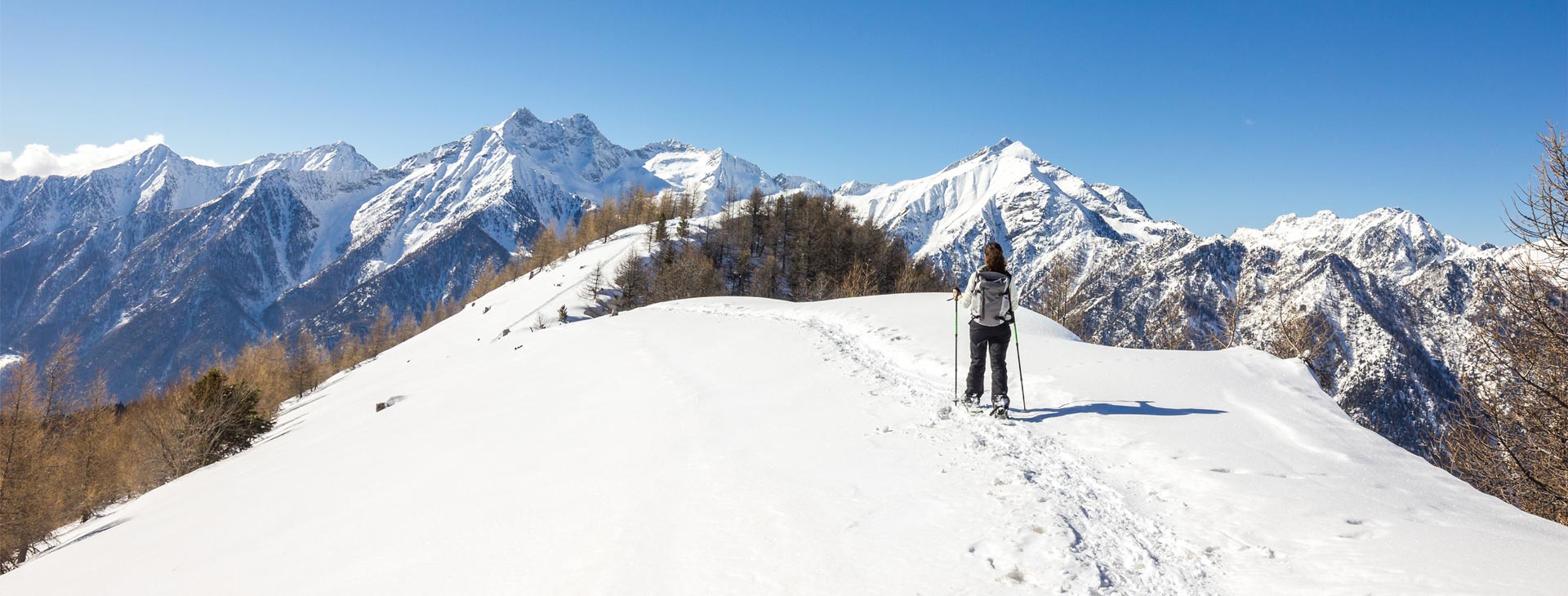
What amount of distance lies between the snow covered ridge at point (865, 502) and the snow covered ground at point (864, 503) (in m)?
0.04

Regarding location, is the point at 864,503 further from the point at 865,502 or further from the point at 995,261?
the point at 995,261

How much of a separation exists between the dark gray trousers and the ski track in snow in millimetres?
537

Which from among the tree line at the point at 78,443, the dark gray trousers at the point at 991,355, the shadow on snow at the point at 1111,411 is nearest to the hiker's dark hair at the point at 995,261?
the dark gray trousers at the point at 991,355

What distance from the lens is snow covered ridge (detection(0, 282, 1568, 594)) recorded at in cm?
488

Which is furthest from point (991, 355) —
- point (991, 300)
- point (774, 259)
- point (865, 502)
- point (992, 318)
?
point (774, 259)

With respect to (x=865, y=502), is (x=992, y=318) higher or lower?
higher

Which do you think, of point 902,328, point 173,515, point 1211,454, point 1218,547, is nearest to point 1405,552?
point 1218,547

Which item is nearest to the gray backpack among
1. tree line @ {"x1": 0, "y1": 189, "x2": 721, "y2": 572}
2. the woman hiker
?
the woman hiker

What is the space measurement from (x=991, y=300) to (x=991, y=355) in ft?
2.80

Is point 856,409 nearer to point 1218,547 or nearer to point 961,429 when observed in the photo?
point 961,429

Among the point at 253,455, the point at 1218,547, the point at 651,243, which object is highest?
the point at 651,243

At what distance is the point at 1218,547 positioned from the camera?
5.37 meters

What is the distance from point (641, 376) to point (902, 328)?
24.7 feet

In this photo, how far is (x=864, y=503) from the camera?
6.28m
